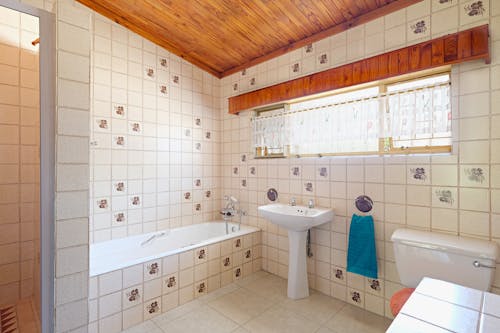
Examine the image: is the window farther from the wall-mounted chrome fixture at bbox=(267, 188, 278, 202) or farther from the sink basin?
the sink basin

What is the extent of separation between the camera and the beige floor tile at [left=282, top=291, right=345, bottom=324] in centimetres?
196

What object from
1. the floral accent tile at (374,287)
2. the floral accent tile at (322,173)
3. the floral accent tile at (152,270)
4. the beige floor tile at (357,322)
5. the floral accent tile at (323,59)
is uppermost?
the floral accent tile at (323,59)

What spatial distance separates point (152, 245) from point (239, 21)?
2.34m

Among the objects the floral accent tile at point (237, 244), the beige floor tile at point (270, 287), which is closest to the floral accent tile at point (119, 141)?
the floral accent tile at point (237, 244)

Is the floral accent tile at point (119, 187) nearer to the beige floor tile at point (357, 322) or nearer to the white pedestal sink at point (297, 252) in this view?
the white pedestal sink at point (297, 252)

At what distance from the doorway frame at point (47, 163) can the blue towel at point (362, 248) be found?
1917 millimetres

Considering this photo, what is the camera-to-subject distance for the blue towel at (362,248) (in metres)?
1.91

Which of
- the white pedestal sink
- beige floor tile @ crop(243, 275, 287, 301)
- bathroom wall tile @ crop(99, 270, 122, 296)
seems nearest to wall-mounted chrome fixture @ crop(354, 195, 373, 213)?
the white pedestal sink

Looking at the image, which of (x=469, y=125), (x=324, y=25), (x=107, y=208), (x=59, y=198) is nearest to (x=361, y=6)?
(x=324, y=25)

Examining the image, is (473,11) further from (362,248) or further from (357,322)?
(357,322)

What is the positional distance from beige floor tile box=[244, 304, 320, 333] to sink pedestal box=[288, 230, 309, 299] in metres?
0.22

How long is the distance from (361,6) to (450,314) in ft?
6.96

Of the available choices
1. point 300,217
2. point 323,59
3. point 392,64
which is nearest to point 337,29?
point 323,59

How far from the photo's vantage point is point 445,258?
1.46 meters
